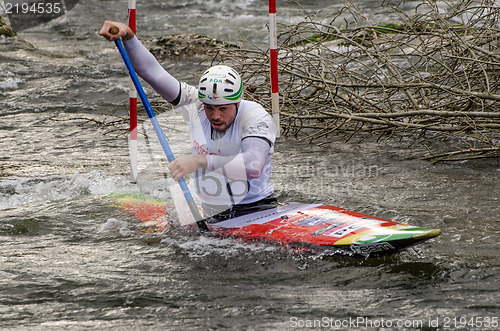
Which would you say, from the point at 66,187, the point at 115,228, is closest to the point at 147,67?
the point at 115,228

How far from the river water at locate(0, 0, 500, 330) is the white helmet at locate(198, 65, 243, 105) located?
38.5 inches

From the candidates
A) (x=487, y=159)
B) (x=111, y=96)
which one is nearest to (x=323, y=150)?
(x=487, y=159)

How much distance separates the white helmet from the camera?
12.5 feet

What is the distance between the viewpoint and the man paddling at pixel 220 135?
12.0 feet

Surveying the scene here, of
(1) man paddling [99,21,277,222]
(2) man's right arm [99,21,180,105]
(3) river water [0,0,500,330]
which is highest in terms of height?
(2) man's right arm [99,21,180,105]

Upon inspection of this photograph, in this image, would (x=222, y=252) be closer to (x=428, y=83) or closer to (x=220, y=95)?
(x=220, y=95)

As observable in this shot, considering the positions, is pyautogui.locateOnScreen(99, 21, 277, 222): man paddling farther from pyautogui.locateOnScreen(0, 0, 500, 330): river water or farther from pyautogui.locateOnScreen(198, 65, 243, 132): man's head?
pyautogui.locateOnScreen(0, 0, 500, 330): river water

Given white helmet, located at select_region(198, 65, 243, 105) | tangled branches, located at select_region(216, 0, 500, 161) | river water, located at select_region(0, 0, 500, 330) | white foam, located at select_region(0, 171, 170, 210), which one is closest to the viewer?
river water, located at select_region(0, 0, 500, 330)

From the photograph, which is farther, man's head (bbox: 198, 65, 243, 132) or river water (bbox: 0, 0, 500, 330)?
man's head (bbox: 198, 65, 243, 132)

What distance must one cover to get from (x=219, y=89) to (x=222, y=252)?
3.58 feet

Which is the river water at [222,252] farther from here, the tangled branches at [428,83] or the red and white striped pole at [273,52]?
the red and white striped pole at [273,52]

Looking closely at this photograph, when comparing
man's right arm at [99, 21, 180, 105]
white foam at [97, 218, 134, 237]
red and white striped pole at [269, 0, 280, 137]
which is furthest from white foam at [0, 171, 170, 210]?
man's right arm at [99, 21, 180, 105]

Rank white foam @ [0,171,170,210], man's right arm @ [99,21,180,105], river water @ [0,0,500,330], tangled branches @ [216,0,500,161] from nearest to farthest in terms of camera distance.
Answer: river water @ [0,0,500,330] < man's right arm @ [99,21,180,105] < white foam @ [0,171,170,210] < tangled branches @ [216,0,500,161]

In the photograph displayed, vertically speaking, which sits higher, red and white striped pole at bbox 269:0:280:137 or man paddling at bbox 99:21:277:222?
red and white striped pole at bbox 269:0:280:137
